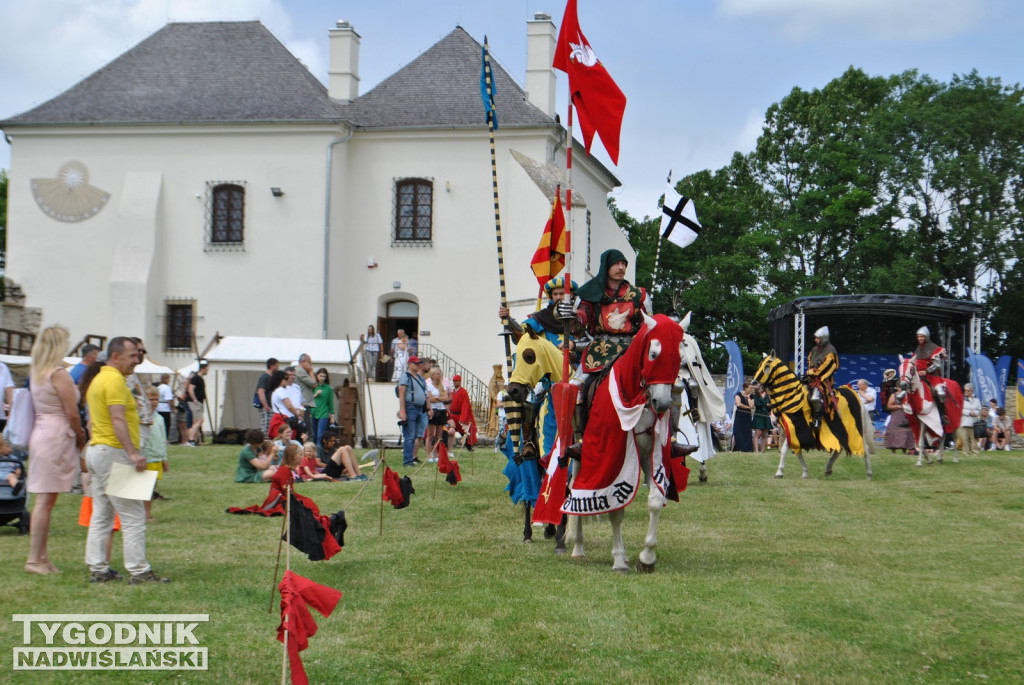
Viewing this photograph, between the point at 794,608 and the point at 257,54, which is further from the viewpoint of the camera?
the point at 257,54

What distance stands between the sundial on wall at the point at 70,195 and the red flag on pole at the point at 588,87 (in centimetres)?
2922

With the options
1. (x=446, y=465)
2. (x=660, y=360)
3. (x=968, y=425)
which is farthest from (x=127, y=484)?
(x=968, y=425)

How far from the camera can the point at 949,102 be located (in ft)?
163

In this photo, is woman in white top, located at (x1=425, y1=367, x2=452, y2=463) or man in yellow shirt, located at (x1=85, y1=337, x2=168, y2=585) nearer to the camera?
man in yellow shirt, located at (x1=85, y1=337, x2=168, y2=585)

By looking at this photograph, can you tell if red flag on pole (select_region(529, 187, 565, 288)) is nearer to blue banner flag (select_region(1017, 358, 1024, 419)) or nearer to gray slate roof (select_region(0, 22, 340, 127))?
gray slate roof (select_region(0, 22, 340, 127))

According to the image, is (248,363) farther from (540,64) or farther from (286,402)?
(540,64)

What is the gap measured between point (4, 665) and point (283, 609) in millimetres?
1796

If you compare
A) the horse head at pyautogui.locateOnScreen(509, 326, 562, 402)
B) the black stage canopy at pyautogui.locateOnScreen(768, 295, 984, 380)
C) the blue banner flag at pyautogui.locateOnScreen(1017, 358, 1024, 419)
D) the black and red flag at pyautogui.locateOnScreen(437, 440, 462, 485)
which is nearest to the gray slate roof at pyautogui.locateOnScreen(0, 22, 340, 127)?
the black stage canopy at pyautogui.locateOnScreen(768, 295, 984, 380)

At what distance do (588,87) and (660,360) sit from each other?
3778 mm

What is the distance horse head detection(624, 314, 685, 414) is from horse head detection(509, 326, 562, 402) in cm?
170

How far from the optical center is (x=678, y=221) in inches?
552

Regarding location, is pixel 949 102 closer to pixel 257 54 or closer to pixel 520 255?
pixel 520 255

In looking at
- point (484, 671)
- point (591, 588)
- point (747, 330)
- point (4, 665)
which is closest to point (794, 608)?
point (591, 588)

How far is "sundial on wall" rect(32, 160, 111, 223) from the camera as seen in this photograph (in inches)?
1452
